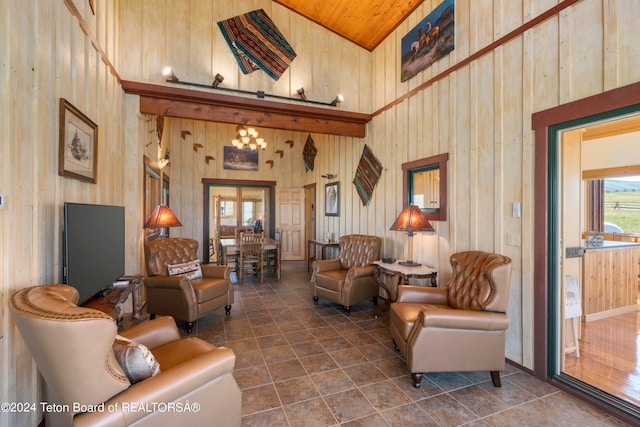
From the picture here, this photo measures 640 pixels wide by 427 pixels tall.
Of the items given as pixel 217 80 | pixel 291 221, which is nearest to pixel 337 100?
pixel 217 80

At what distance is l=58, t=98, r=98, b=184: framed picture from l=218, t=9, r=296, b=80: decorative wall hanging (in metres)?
2.45

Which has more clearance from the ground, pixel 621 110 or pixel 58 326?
pixel 621 110

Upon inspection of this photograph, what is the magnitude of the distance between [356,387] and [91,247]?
2.45 meters

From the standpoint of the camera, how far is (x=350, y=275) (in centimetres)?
397

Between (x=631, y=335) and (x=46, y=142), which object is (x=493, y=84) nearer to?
(x=631, y=335)

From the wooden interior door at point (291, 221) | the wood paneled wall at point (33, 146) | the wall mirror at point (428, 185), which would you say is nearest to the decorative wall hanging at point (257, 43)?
the wood paneled wall at point (33, 146)

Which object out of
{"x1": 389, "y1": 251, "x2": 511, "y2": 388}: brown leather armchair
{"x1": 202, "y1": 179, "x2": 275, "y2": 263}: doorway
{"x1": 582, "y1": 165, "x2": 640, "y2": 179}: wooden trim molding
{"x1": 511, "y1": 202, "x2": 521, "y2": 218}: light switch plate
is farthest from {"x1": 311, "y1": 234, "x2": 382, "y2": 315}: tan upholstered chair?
{"x1": 582, "y1": 165, "x2": 640, "y2": 179}: wooden trim molding

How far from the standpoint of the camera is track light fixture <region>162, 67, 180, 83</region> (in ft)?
12.2

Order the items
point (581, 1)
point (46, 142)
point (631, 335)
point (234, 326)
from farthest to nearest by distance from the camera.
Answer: point (234, 326), point (631, 335), point (581, 1), point (46, 142)

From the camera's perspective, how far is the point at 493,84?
286 centimetres

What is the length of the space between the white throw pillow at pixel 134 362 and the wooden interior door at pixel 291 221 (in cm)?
683

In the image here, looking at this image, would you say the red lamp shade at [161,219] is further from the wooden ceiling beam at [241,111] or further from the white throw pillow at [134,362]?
the white throw pillow at [134,362]

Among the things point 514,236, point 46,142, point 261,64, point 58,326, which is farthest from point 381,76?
point 58,326

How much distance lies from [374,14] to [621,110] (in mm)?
3527
